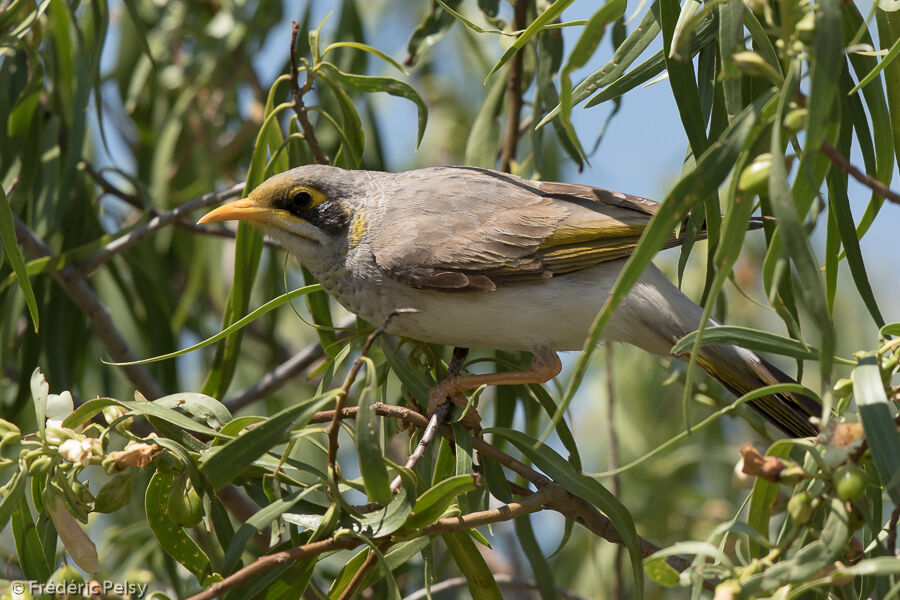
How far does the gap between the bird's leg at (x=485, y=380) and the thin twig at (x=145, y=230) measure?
128 centimetres

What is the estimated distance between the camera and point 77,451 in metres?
1.92

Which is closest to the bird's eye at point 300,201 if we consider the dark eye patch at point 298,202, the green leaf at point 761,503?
the dark eye patch at point 298,202

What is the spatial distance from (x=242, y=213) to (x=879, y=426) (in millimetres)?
2062

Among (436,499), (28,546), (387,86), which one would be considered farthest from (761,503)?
(387,86)

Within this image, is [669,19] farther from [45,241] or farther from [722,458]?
[722,458]

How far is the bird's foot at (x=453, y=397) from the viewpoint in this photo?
107 inches

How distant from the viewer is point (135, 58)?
194 inches

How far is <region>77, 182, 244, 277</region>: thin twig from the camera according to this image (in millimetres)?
3666

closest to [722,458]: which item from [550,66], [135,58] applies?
[550,66]

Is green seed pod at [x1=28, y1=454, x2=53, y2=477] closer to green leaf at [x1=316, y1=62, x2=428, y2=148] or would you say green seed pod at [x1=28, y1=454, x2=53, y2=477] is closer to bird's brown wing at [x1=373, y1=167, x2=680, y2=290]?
bird's brown wing at [x1=373, y1=167, x2=680, y2=290]

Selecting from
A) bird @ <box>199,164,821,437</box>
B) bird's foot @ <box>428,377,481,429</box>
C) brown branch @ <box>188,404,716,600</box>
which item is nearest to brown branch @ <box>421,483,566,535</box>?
brown branch @ <box>188,404,716,600</box>

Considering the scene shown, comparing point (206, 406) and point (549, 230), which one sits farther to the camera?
point (549, 230)

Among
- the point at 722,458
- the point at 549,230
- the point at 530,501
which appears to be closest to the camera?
the point at 530,501

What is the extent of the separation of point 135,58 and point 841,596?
407 centimetres
